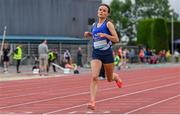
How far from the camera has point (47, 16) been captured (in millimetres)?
54094

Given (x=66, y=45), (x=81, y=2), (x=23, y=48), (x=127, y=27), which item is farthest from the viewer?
(x=127, y=27)

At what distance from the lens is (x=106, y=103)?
13.4 metres

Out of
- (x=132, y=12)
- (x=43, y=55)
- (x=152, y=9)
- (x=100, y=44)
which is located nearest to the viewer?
(x=100, y=44)

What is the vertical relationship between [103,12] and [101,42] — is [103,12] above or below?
above

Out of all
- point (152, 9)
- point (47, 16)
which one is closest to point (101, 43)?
point (47, 16)

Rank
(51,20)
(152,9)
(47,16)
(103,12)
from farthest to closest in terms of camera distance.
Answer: (152,9) → (51,20) → (47,16) → (103,12)

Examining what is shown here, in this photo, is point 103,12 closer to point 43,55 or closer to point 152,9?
point 43,55

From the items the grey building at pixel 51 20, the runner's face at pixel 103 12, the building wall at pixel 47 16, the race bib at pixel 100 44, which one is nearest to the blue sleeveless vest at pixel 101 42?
the race bib at pixel 100 44

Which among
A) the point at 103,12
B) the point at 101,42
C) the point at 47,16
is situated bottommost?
the point at 101,42

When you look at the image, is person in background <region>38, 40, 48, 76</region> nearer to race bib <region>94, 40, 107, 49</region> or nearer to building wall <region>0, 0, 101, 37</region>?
race bib <region>94, 40, 107, 49</region>

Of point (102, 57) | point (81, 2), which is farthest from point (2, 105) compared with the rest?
point (81, 2)

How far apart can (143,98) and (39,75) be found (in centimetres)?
1673

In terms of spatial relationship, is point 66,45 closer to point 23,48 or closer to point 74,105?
point 23,48

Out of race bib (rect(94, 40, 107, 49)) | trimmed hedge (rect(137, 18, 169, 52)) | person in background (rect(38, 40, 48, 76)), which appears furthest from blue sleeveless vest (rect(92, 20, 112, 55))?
trimmed hedge (rect(137, 18, 169, 52))
